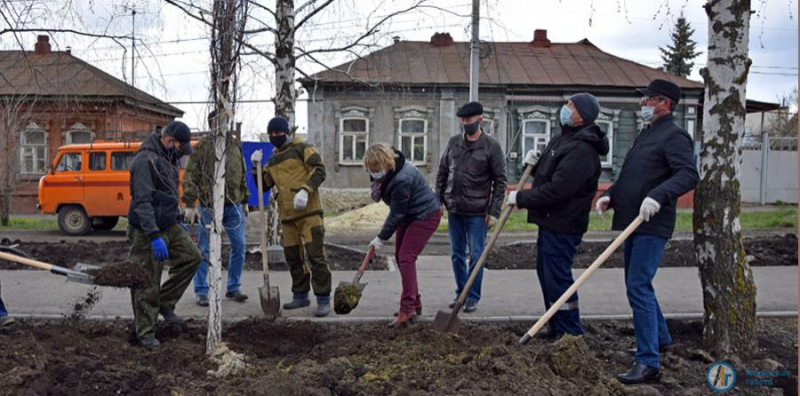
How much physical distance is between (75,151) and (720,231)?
1465 cm

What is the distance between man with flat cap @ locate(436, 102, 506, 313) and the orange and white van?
36.0 ft

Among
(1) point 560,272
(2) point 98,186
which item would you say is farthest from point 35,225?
(1) point 560,272

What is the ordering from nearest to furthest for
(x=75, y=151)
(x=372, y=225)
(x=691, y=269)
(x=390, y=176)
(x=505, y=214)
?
(x=505, y=214) → (x=390, y=176) → (x=691, y=269) → (x=75, y=151) → (x=372, y=225)

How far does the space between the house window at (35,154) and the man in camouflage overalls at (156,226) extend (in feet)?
75.1

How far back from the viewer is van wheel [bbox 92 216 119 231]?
632 inches

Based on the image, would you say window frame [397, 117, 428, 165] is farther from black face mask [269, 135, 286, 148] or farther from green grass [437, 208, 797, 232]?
black face mask [269, 135, 286, 148]

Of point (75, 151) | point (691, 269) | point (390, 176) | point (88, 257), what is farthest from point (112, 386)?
point (75, 151)

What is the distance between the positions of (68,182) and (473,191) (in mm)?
12339

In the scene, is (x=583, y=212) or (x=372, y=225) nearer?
(x=583, y=212)

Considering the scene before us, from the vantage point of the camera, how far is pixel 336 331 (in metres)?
5.61

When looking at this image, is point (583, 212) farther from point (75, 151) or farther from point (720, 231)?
point (75, 151)

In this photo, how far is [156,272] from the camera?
213 inches

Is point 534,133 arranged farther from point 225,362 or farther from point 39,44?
point 225,362

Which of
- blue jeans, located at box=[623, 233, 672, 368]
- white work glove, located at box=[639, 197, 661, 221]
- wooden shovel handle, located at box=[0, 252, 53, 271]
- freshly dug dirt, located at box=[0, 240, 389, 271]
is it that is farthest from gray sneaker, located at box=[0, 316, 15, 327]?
white work glove, located at box=[639, 197, 661, 221]
